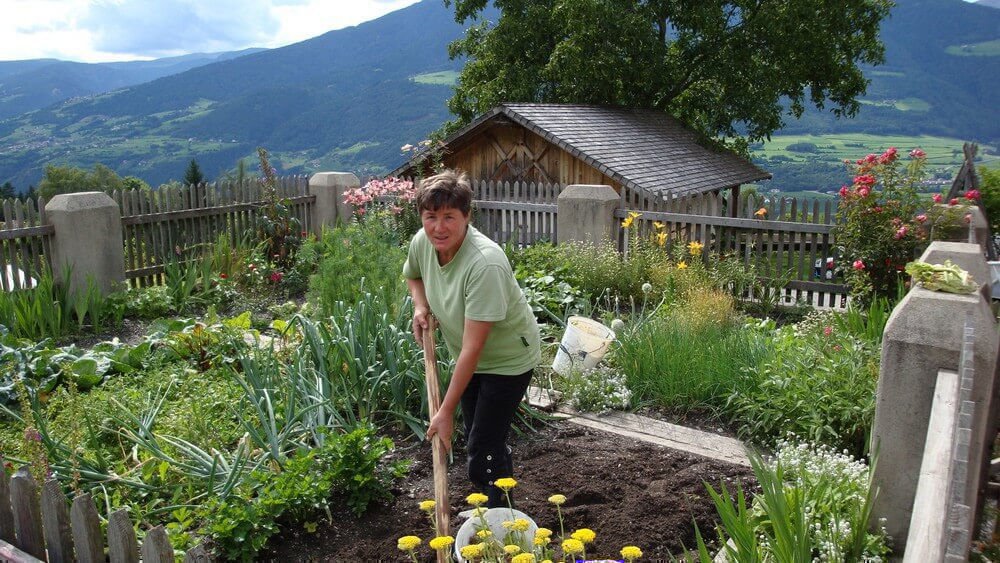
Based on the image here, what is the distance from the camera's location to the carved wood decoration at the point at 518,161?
53.0 feet

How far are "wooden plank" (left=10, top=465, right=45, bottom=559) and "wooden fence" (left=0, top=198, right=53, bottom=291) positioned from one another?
642 cm

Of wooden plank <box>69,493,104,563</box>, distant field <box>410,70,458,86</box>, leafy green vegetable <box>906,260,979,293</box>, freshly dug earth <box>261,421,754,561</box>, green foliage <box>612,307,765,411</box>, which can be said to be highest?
distant field <box>410,70,458,86</box>

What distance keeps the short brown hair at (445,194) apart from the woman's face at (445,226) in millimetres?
17

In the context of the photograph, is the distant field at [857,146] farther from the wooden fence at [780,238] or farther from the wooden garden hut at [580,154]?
the wooden fence at [780,238]

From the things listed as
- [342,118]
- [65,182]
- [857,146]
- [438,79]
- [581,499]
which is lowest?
[65,182]

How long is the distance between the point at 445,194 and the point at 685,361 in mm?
2630

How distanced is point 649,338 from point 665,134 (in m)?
15.2

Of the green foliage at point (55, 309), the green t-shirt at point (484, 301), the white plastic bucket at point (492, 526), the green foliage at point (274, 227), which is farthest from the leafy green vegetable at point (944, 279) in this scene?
the green foliage at point (274, 227)

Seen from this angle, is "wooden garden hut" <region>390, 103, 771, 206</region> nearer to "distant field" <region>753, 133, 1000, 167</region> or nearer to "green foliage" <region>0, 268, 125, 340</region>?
"green foliage" <region>0, 268, 125, 340</region>

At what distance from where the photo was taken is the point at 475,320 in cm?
279

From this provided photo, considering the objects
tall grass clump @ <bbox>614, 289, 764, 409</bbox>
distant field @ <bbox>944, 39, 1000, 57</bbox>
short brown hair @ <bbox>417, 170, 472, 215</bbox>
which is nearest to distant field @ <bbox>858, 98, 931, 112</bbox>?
distant field @ <bbox>944, 39, 1000, 57</bbox>

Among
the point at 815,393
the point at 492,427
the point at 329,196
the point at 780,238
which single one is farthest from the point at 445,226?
the point at 329,196

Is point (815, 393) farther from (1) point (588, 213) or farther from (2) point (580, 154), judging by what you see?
(2) point (580, 154)

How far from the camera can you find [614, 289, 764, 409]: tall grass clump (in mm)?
4785
